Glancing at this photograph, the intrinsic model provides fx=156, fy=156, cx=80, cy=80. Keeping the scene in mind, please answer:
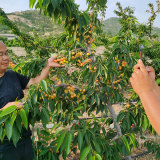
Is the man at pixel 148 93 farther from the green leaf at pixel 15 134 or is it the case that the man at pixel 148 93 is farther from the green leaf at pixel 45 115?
the green leaf at pixel 15 134

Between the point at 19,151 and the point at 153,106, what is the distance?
132cm

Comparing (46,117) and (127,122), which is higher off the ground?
(46,117)

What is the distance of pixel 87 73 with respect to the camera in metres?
1.73

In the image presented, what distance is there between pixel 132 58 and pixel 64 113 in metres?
0.91

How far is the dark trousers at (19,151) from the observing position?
1.43 meters

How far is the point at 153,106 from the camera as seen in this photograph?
2.52ft

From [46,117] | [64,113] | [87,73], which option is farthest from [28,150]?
[87,73]

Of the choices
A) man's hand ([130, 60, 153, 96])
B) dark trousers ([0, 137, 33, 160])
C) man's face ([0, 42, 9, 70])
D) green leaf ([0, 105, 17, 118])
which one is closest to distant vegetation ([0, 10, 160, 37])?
man's face ([0, 42, 9, 70])

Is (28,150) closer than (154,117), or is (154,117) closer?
(154,117)

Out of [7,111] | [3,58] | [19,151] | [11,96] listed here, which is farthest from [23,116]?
[3,58]

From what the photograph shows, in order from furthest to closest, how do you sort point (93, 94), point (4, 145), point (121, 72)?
point (121, 72), point (93, 94), point (4, 145)

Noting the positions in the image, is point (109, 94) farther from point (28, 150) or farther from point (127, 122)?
point (28, 150)

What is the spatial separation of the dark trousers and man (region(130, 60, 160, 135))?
49.0 inches

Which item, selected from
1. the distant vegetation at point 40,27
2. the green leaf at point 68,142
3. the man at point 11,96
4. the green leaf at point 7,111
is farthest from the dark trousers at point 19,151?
the distant vegetation at point 40,27
